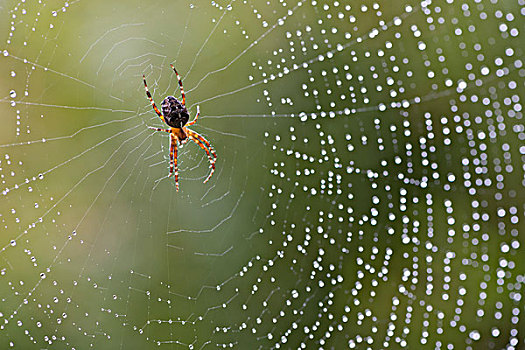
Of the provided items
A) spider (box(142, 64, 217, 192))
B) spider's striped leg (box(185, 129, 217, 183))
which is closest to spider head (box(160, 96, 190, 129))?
spider (box(142, 64, 217, 192))

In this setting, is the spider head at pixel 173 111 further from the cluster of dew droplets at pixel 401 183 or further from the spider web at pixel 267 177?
the cluster of dew droplets at pixel 401 183

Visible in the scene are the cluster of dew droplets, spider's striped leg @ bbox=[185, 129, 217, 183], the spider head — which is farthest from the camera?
spider's striped leg @ bbox=[185, 129, 217, 183]

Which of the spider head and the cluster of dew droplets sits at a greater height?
the spider head

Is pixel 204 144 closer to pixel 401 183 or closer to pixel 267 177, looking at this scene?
pixel 267 177

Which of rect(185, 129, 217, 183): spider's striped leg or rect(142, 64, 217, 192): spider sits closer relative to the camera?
rect(142, 64, 217, 192): spider

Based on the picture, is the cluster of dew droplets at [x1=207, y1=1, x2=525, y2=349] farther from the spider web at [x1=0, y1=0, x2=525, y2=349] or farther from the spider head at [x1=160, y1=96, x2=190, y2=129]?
the spider head at [x1=160, y1=96, x2=190, y2=129]

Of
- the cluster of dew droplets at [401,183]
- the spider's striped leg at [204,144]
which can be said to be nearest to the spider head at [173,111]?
the spider's striped leg at [204,144]
